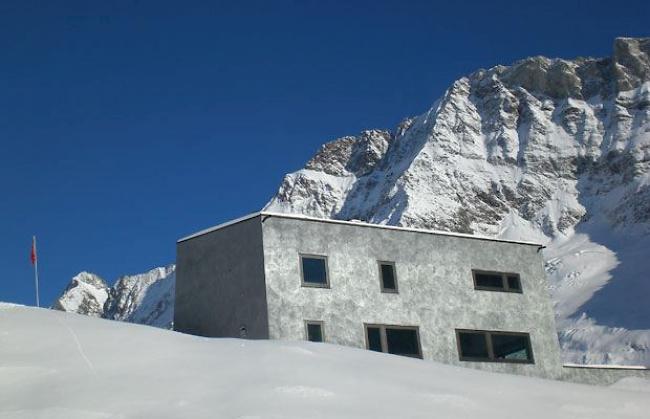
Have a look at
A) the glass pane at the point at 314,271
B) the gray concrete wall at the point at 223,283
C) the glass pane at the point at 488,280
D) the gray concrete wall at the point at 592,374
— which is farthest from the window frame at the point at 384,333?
the gray concrete wall at the point at 592,374

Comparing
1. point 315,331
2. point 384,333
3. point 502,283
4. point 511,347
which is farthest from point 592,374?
point 315,331

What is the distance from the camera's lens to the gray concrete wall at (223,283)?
22.1 m

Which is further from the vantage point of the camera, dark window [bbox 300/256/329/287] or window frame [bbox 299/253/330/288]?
dark window [bbox 300/256/329/287]

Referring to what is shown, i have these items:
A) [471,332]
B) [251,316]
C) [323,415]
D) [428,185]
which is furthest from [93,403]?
[428,185]

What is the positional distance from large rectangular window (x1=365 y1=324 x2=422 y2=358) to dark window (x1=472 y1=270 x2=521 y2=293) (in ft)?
9.10

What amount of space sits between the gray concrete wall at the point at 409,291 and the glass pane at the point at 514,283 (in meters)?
0.20

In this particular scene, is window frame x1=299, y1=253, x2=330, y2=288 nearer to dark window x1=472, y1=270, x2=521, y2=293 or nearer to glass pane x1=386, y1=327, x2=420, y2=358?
glass pane x1=386, y1=327, x2=420, y2=358

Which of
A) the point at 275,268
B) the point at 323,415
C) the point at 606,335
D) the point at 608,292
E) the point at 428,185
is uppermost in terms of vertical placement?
the point at 428,185

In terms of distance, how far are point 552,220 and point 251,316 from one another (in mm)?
154265

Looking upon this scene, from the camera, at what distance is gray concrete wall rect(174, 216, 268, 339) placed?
22.1 m

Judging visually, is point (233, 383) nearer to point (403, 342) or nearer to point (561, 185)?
point (403, 342)

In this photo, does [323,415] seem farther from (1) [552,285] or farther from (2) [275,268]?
(1) [552,285]

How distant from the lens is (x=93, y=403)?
481 inches

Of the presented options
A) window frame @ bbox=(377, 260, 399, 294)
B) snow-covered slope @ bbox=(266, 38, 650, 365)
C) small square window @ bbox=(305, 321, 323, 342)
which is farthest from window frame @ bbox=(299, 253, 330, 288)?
snow-covered slope @ bbox=(266, 38, 650, 365)
